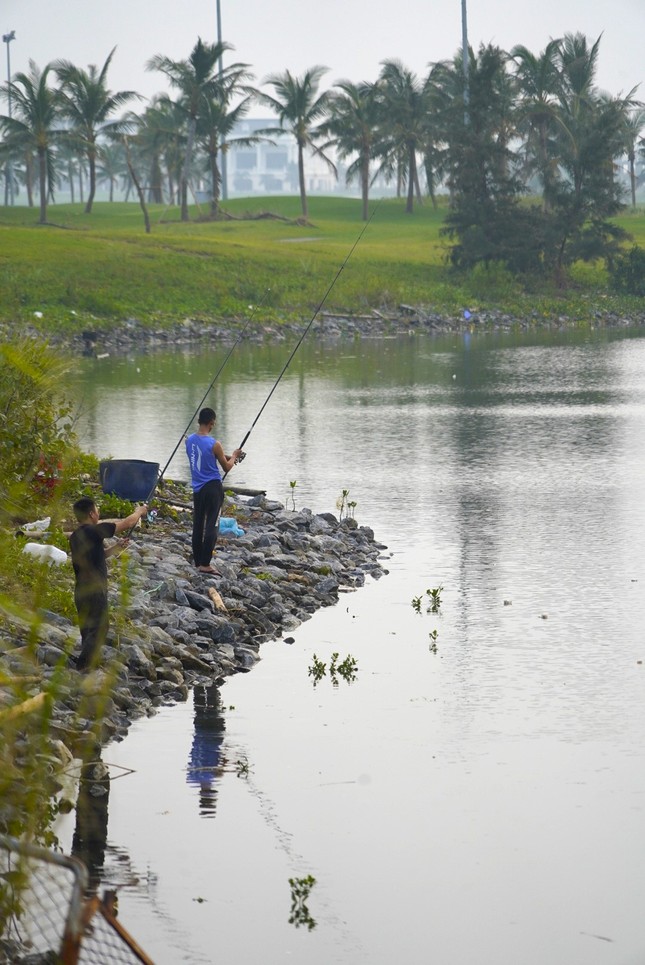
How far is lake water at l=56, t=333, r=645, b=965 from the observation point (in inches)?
287

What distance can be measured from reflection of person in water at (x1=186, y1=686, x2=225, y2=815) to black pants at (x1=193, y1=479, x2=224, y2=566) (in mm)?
2469

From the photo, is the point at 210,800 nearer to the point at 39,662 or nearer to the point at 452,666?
the point at 39,662

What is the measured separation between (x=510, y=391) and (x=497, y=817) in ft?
83.9

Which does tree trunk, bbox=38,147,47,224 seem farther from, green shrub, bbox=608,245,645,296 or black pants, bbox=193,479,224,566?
black pants, bbox=193,479,224,566

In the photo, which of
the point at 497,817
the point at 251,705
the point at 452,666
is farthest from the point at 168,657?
the point at 497,817

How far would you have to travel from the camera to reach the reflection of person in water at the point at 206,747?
8.97 metres

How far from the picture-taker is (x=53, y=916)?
6.33 metres

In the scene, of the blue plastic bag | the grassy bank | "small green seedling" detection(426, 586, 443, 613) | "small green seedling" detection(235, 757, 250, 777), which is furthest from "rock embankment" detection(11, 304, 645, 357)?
"small green seedling" detection(235, 757, 250, 777)

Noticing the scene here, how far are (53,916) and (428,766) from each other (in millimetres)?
3632

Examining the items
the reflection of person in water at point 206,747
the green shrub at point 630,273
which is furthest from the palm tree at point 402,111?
the reflection of person in water at point 206,747

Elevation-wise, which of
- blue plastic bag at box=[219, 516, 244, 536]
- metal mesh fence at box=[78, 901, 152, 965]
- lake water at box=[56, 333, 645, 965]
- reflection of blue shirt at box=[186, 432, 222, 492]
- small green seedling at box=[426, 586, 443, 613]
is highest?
reflection of blue shirt at box=[186, 432, 222, 492]

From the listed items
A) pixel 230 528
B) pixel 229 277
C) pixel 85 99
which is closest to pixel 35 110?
pixel 85 99

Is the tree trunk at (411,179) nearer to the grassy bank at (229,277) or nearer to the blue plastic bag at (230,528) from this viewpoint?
the grassy bank at (229,277)

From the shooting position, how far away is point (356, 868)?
7930mm
